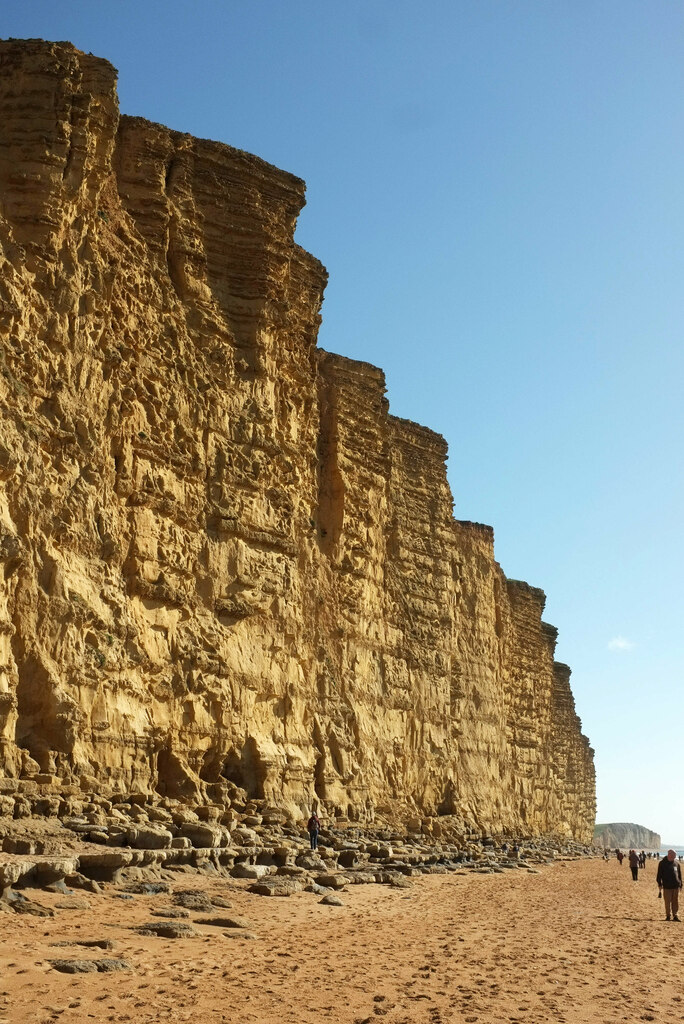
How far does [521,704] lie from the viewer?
161 feet

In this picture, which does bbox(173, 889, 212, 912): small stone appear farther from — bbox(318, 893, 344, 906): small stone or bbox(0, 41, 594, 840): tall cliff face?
bbox(0, 41, 594, 840): tall cliff face

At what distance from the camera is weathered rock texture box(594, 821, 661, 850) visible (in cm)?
13688

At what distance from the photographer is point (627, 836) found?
152 m

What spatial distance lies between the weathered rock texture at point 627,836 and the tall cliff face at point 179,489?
4348 inches

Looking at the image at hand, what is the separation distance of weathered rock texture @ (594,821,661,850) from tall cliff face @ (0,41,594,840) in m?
110

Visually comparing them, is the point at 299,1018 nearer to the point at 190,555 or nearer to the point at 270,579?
the point at 190,555

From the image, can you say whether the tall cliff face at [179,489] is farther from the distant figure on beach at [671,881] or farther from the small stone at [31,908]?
the distant figure on beach at [671,881]

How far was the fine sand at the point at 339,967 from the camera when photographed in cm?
690

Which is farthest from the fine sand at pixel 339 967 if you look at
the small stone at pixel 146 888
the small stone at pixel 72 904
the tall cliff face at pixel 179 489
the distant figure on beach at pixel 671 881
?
the tall cliff face at pixel 179 489

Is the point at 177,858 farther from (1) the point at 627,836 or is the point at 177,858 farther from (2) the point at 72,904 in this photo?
(1) the point at 627,836

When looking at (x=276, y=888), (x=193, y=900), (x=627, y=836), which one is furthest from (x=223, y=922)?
(x=627, y=836)

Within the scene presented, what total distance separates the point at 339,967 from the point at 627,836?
511 feet

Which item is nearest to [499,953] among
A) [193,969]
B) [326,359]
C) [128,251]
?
[193,969]

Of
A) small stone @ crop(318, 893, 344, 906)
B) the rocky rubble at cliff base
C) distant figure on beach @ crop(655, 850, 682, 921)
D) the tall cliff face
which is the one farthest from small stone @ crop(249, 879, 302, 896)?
distant figure on beach @ crop(655, 850, 682, 921)
